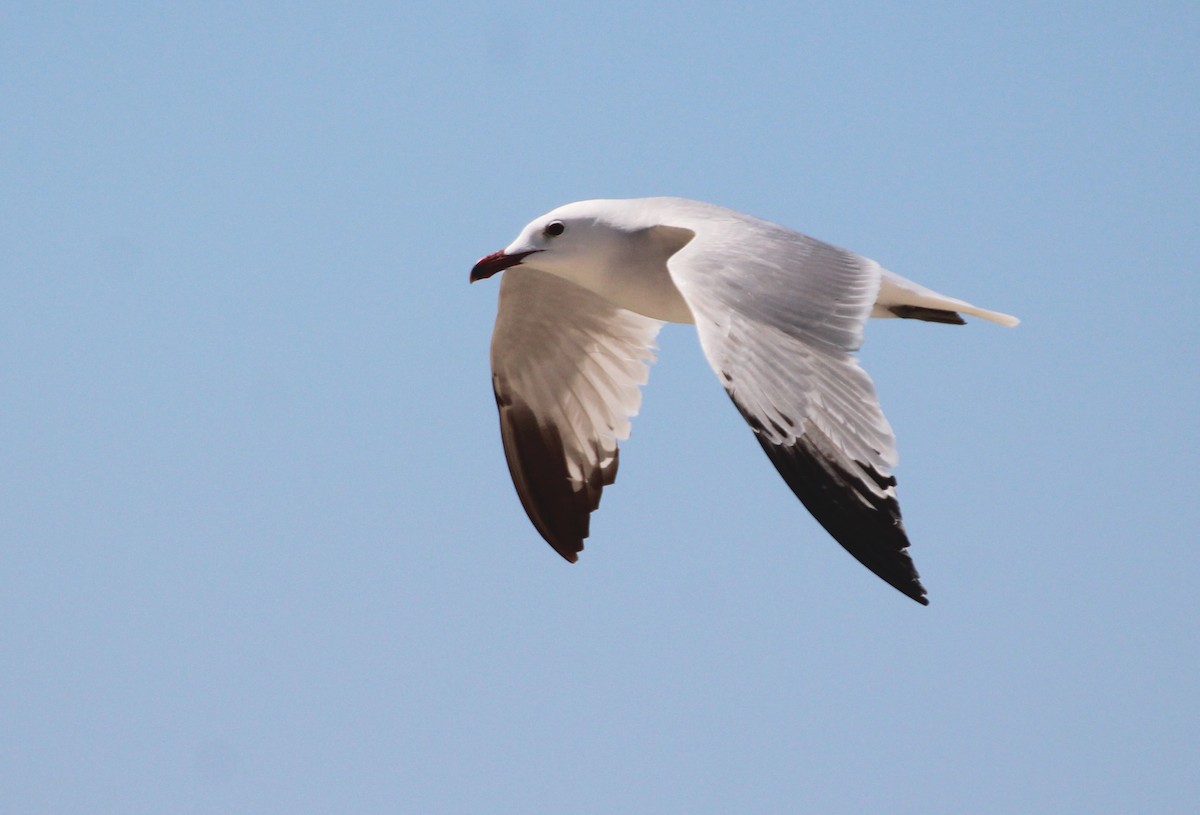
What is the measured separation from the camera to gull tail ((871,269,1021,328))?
663 cm

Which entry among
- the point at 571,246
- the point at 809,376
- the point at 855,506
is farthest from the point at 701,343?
the point at 571,246

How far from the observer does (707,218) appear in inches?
255

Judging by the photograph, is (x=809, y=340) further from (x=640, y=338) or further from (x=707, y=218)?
(x=640, y=338)

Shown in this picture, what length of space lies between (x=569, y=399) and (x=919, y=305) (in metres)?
1.93

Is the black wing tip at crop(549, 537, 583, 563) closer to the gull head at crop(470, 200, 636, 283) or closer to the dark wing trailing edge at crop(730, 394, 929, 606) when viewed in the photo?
the gull head at crop(470, 200, 636, 283)

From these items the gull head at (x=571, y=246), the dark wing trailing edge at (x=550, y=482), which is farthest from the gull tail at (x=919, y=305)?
the dark wing trailing edge at (x=550, y=482)

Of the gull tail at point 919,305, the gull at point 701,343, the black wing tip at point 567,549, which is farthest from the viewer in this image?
the black wing tip at point 567,549

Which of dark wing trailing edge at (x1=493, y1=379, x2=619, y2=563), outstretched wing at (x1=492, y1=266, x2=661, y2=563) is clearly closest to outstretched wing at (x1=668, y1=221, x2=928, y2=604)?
outstretched wing at (x1=492, y1=266, x2=661, y2=563)

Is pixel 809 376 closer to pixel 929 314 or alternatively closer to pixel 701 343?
pixel 701 343

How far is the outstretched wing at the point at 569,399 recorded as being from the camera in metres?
7.90

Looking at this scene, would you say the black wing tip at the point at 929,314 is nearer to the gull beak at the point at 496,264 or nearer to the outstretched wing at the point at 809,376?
the outstretched wing at the point at 809,376

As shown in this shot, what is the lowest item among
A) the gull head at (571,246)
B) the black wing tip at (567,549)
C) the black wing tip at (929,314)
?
the black wing tip at (567,549)

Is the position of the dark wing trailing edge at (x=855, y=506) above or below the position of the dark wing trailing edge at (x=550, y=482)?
above

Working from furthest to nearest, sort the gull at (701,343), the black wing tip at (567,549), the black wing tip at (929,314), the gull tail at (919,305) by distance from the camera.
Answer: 1. the black wing tip at (567,549)
2. the black wing tip at (929,314)
3. the gull tail at (919,305)
4. the gull at (701,343)
